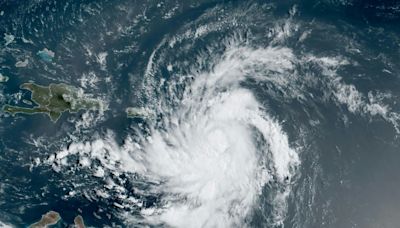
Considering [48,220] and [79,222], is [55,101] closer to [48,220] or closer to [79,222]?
[48,220]

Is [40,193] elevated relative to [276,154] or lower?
elevated

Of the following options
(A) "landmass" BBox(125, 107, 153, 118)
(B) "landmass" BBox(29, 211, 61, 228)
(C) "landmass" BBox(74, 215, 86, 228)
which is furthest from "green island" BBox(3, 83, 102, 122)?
(C) "landmass" BBox(74, 215, 86, 228)

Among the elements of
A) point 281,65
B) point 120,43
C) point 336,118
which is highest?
point 120,43

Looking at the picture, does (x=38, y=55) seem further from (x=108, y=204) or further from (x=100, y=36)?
(x=108, y=204)

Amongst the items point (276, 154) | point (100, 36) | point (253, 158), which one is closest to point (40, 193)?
point (100, 36)

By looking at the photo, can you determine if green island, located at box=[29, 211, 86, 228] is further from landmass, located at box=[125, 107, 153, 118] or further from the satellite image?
landmass, located at box=[125, 107, 153, 118]

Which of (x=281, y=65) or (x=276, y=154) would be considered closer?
(x=276, y=154)
